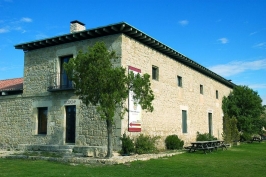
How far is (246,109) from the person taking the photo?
26.0 metres

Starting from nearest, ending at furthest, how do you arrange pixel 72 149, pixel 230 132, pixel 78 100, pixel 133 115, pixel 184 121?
1. pixel 72 149
2. pixel 133 115
3. pixel 78 100
4. pixel 184 121
5. pixel 230 132

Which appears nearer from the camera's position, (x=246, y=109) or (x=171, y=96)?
(x=171, y=96)

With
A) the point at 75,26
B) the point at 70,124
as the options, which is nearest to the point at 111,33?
the point at 75,26

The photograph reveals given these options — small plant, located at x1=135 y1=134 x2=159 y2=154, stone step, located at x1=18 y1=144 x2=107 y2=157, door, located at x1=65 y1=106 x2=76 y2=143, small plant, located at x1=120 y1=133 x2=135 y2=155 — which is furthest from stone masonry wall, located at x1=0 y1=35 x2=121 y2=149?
small plant, located at x1=135 y1=134 x2=159 y2=154

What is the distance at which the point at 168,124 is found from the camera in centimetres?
1677

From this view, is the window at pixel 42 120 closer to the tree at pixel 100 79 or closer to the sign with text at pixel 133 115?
the sign with text at pixel 133 115

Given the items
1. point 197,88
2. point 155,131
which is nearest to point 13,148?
point 155,131

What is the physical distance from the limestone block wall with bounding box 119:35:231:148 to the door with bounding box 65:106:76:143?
2.96m

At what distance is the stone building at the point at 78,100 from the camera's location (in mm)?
13484

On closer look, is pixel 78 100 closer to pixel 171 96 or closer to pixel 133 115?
pixel 133 115

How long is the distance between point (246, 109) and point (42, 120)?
18.5 meters

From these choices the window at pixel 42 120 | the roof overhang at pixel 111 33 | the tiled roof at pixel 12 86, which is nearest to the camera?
the roof overhang at pixel 111 33

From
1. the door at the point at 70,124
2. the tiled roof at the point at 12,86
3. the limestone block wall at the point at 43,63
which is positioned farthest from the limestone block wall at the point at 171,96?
the tiled roof at the point at 12,86

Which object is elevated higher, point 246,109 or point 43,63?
point 43,63
